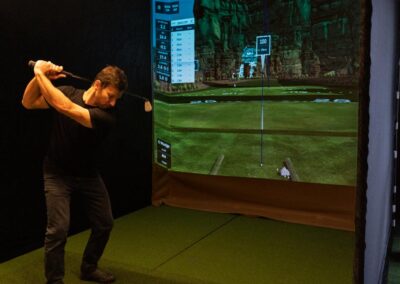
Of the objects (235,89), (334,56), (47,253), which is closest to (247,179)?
(235,89)

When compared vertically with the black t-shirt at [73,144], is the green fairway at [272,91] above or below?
above

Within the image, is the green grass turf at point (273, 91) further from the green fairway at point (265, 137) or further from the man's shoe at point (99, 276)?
the man's shoe at point (99, 276)

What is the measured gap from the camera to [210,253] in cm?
342

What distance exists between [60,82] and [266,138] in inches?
76.1

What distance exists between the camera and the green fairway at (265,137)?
392cm

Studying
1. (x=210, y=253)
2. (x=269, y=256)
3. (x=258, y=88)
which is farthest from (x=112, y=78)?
(x=258, y=88)

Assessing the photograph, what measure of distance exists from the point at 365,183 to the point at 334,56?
108 inches

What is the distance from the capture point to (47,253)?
2.43 metres

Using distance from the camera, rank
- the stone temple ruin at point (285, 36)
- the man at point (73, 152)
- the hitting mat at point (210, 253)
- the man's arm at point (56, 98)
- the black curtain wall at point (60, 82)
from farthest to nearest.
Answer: the stone temple ruin at point (285, 36)
the black curtain wall at point (60, 82)
the hitting mat at point (210, 253)
the man at point (73, 152)
the man's arm at point (56, 98)

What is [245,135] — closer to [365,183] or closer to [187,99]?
[187,99]

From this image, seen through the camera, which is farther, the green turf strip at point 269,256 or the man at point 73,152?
the green turf strip at point 269,256

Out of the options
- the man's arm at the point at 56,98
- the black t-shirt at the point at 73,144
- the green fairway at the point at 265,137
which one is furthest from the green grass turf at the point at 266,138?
the man's arm at the point at 56,98

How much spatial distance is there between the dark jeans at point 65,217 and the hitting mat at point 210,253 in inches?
12.0

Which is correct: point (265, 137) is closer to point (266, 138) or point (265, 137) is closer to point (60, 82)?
point (266, 138)
